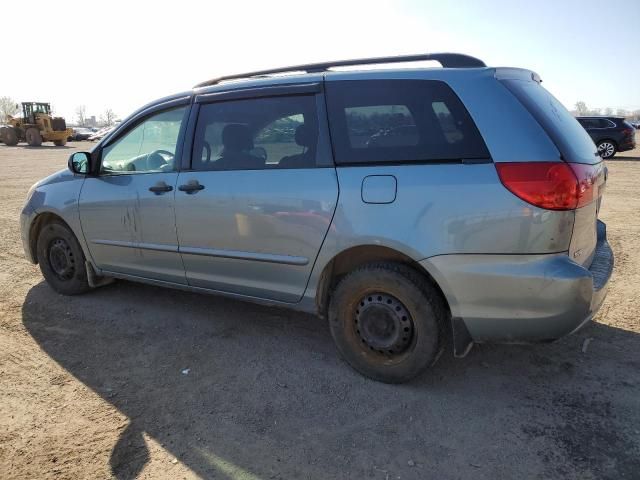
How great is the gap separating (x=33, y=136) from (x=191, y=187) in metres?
37.2

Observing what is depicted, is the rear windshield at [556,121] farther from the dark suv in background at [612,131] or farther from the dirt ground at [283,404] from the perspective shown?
the dark suv in background at [612,131]

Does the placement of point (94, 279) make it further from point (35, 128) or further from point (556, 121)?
point (35, 128)

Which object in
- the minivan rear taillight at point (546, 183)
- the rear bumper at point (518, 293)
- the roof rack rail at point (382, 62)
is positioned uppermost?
the roof rack rail at point (382, 62)

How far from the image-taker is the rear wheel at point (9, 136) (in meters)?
35.2

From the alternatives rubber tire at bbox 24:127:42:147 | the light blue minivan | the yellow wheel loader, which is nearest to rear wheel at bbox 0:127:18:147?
the yellow wheel loader

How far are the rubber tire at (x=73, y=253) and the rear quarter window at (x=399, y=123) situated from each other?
2859 mm

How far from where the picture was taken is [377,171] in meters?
2.80

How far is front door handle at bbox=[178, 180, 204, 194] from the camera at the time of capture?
3.43m

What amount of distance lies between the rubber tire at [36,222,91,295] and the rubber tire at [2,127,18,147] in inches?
1473

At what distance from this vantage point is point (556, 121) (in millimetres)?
2689

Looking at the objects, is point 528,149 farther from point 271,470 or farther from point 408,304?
point 271,470

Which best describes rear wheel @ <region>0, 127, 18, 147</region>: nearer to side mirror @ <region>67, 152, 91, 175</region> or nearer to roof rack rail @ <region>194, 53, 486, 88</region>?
side mirror @ <region>67, 152, 91, 175</region>

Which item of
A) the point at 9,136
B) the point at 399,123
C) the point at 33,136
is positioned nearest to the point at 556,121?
the point at 399,123

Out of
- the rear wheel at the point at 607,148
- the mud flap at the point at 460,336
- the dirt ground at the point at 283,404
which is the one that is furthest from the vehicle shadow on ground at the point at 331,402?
the rear wheel at the point at 607,148
